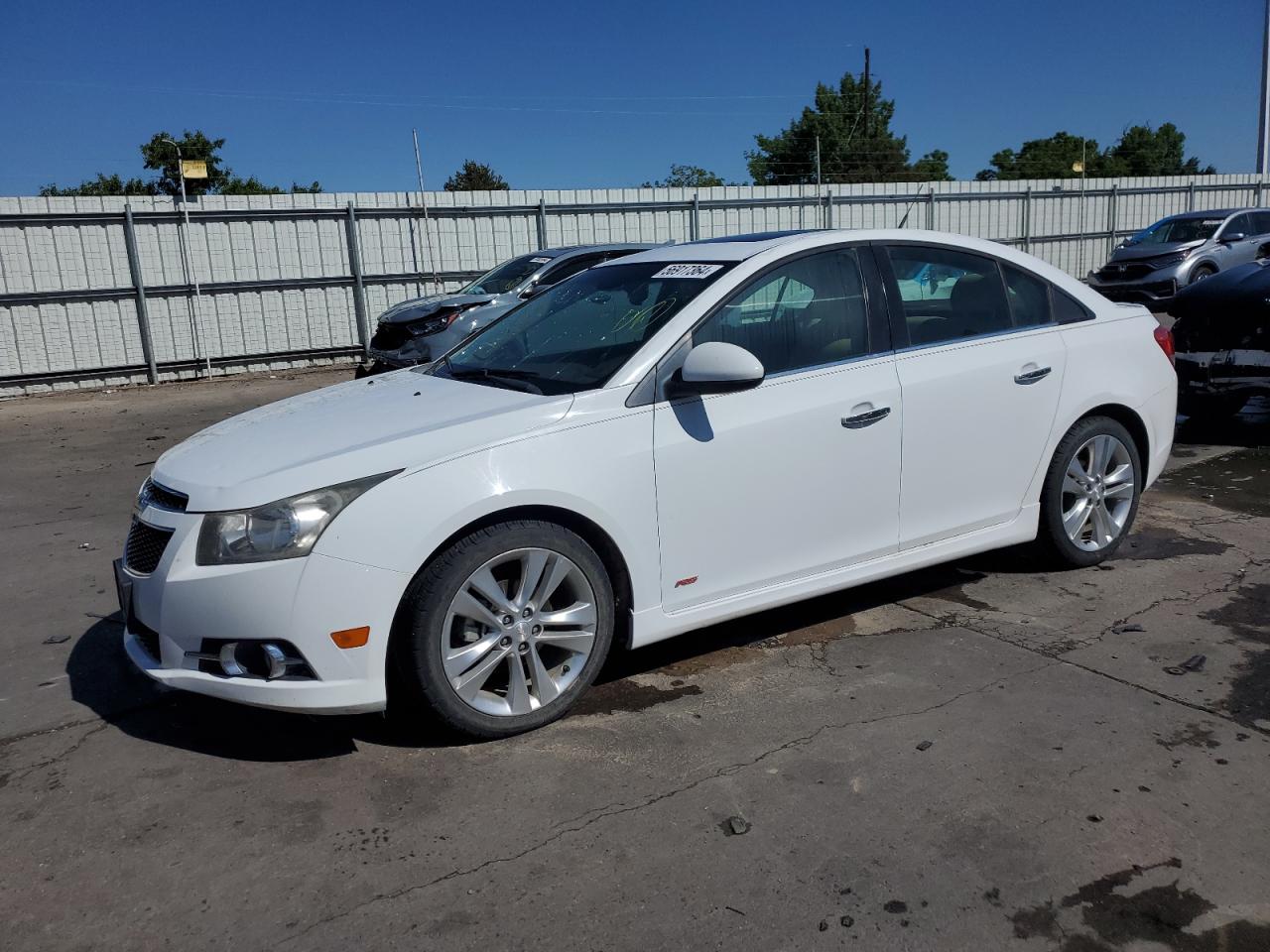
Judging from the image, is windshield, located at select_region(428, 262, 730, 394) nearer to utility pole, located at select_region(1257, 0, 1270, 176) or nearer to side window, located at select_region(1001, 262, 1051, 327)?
side window, located at select_region(1001, 262, 1051, 327)

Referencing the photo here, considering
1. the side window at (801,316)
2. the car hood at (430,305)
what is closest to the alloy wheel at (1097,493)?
the side window at (801,316)

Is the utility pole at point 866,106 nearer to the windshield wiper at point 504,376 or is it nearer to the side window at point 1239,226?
the side window at point 1239,226

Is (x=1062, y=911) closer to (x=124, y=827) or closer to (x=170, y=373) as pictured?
(x=124, y=827)

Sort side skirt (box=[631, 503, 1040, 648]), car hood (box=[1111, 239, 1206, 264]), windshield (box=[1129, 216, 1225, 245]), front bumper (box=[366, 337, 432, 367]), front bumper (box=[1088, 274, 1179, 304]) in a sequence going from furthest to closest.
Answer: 1. windshield (box=[1129, 216, 1225, 245])
2. car hood (box=[1111, 239, 1206, 264])
3. front bumper (box=[1088, 274, 1179, 304])
4. front bumper (box=[366, 337, 432, 367])
5. side skirt (box=[631, 503, 1040, 648])

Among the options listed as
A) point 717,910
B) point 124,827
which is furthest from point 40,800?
point 717,910

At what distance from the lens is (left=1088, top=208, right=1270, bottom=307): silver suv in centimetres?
1698

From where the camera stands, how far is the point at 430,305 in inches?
447

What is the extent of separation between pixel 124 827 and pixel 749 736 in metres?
1.97

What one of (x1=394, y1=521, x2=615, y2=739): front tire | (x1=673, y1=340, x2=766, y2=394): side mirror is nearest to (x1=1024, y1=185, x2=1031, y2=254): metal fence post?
(x1=673, y1=340, x2=766, y2=394): side mirror

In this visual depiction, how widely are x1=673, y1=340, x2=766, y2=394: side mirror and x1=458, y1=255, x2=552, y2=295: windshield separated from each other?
8.24m

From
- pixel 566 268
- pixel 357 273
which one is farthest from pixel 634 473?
pixel 357 273

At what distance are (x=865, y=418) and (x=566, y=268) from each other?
7859 millimetres

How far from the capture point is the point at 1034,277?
15.9 feet

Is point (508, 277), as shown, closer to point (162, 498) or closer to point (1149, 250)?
point (162, 498)
